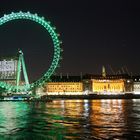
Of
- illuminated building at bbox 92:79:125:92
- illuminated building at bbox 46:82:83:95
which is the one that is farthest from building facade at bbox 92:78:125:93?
illuminated building at bbox 46:82:83:95

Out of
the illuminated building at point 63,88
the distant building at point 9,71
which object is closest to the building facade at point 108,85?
the illuminated building at point 63,88

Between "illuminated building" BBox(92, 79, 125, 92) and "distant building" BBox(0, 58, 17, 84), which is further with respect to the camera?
"illuminated building" BBox(92, 79, 125, 92)

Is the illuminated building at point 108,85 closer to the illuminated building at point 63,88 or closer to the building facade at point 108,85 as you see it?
the building facade at point 108,85

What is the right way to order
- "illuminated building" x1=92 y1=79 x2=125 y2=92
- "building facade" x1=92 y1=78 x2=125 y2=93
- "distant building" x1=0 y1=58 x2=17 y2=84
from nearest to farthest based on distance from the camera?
"distant building" x1=0 y1=58 x2=17 y2=84 → "building facade" x1=92 y1=78 x2=125 y2=93 → "illuminated building" x1=92 y1=79 x2=125 y2=92

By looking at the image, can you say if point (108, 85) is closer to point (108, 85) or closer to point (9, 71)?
point (108, 85)

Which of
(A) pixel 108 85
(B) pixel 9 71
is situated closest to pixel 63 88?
(A) pixel 108 85

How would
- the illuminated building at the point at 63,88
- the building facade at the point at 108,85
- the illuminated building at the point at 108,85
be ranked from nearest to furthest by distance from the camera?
the illuminated building at the point at 63,88
the building facade at the point at 108,85
the illuminated building at the point at 108,85

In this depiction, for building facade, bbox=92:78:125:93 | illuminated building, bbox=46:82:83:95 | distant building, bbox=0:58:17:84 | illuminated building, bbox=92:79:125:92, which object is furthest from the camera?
illuminated building, bbox=92:79:125:92

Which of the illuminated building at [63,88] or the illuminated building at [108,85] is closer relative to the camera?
the illuminated building at [63,88]

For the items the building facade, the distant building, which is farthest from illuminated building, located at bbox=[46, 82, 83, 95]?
the distant building

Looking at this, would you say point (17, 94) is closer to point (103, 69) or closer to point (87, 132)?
point (87, 132)

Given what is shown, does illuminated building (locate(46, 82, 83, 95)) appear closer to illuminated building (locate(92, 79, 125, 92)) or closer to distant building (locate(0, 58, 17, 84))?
illuminated building (locate(92, 79, 125, 92))

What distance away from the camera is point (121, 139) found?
17.3 m

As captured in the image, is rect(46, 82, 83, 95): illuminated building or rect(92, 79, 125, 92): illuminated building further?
rect(92, 79, 125, 92): illuminated building
